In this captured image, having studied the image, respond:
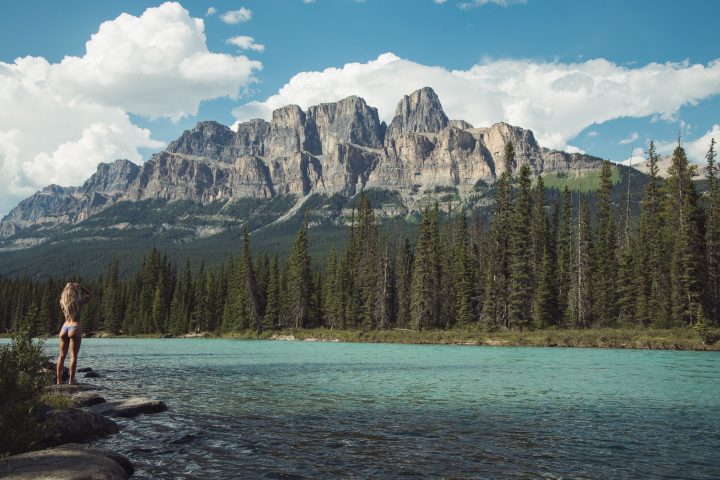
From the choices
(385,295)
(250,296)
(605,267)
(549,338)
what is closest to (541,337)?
(549,338)

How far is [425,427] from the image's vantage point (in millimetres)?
15273

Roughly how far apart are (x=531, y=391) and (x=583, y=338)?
1613 inches

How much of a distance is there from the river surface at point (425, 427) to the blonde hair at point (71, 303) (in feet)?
13.7

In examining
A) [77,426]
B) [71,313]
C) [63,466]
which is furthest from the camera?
[71,313]

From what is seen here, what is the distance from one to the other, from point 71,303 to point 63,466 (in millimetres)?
10077

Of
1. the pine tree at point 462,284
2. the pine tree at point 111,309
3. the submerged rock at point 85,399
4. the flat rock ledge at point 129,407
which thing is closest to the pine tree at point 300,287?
the pine tree at point 462,284

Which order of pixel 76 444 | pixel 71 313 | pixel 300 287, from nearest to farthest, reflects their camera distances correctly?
Result: pixel 76 444
pixel 71 313
pixel 300 287

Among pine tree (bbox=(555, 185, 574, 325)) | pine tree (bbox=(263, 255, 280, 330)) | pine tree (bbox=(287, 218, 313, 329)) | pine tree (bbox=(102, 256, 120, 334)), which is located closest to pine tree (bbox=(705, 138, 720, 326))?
pine tree (bbox=(555, 185, 574, 325))

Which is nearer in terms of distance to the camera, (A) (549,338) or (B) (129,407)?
(B) (129,407)

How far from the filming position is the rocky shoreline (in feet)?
27.4

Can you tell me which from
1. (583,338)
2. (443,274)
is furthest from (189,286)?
(583,338)

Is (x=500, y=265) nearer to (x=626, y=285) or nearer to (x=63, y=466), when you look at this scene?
(x=626, y=285)

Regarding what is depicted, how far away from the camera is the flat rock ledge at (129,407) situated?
56.4 feet

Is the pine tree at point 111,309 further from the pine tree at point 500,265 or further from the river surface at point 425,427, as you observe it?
the river surface at point 425,427
